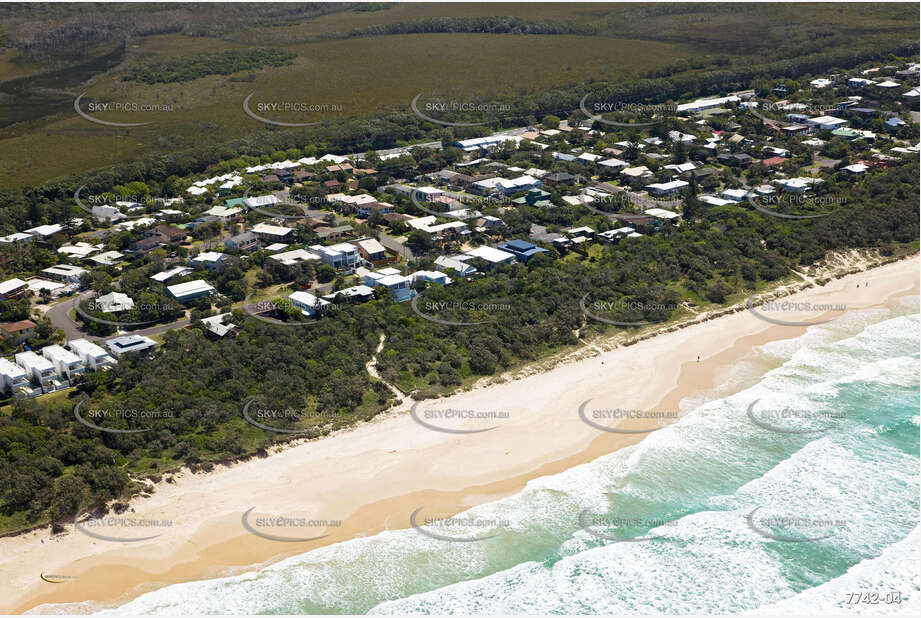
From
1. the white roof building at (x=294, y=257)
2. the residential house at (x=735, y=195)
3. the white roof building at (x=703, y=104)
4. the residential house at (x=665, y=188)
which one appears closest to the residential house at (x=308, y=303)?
the white roof building at (x=294, y=257)

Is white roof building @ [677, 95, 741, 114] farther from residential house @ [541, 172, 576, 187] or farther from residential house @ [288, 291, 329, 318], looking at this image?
residential house @ [288, 291, 329, 318]

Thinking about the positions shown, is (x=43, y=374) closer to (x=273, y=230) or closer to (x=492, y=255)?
(x=273, y=230)

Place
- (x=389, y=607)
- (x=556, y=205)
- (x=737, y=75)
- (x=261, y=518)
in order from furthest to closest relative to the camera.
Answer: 1. (x=737, y=75)
2. (x=556, y=205)
3. (x=261, y=518)
4. (x=389, y=607)

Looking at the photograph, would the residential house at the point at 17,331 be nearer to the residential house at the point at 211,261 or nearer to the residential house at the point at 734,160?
the residential house at the point at 211,261

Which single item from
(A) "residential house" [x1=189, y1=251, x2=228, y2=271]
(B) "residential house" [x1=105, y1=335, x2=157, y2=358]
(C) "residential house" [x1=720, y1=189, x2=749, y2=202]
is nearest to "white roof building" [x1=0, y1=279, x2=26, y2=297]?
(A) "residential house" [x1=189, y1=251, x2=228, y2=271]

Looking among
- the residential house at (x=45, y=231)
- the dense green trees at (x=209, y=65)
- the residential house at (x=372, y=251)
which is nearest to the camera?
the residential house at (x=372, y=251)

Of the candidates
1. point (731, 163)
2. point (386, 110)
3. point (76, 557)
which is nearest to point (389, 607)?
point (76, 557)

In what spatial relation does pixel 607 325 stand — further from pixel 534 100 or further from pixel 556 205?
pixel 534 100
